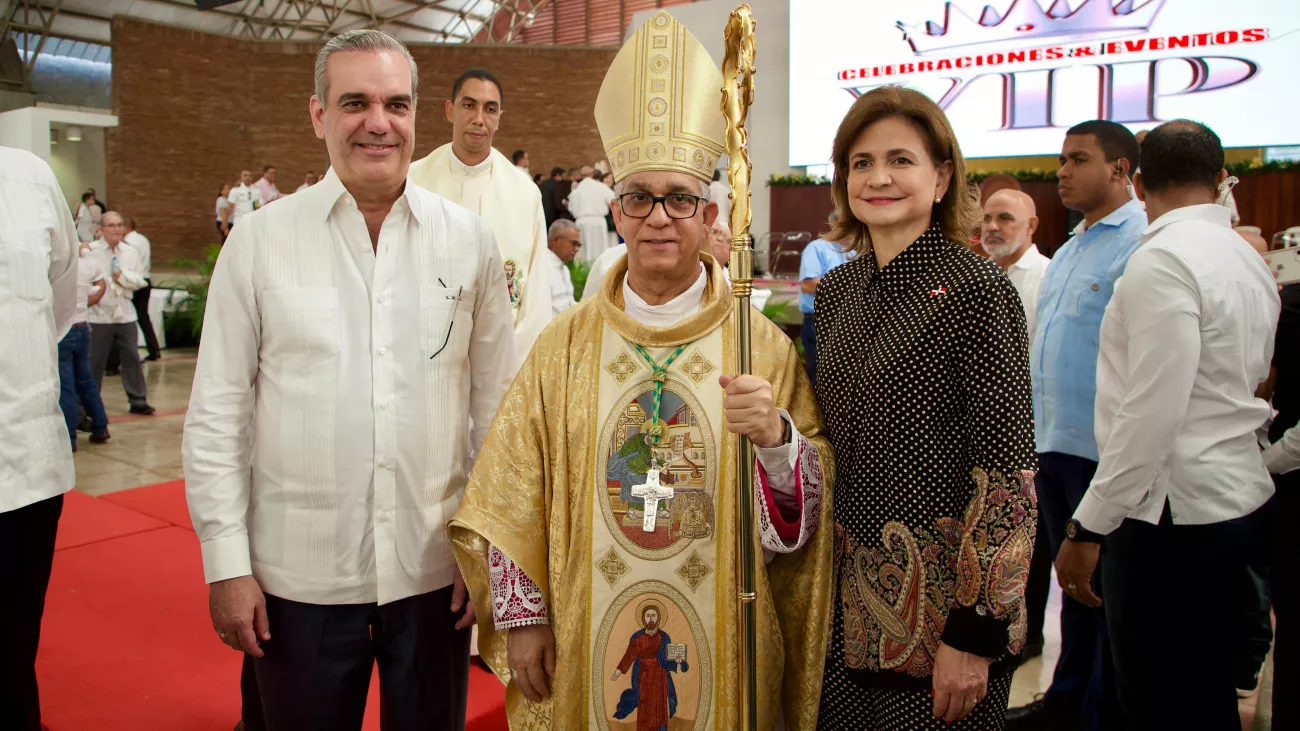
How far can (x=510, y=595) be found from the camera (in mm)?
1779

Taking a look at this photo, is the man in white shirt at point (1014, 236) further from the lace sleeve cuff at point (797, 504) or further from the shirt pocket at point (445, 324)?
the shirt pocket at point (445, 324)

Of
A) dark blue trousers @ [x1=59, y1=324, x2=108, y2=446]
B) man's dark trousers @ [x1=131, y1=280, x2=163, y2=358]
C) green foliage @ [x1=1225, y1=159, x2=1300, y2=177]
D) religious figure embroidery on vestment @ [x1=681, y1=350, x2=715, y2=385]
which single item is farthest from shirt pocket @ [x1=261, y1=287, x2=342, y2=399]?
man's dark trousers @ [x1=131, y1=280, x2=163, y2=358]

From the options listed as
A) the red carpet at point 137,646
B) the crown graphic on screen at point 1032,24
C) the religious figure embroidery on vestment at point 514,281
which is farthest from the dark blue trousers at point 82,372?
the crown graphic on screen at point 1032,24

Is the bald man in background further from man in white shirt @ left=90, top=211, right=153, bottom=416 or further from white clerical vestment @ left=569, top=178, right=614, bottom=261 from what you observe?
white clerical vestment @ left=569, top=178, right=614, bottom=261

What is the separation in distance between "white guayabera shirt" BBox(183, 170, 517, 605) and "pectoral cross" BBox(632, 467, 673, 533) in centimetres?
44

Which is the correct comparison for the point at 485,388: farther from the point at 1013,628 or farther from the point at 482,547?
the point at 1013,628

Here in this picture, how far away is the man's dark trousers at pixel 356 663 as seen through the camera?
183 cm

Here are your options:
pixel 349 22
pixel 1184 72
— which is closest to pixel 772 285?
pixel 1184 72

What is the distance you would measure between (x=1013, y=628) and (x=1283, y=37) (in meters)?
11.0

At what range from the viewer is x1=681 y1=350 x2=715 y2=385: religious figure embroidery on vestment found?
1835mm

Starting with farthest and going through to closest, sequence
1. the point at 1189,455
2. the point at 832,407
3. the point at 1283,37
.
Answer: the point at 1283,37 → the point at 1189,455 → the point at 832,407

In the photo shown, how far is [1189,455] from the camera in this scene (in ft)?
7.29

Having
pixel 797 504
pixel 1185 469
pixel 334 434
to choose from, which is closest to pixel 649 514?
pixel 797 504

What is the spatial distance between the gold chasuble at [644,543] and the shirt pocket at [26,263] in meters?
1.32
